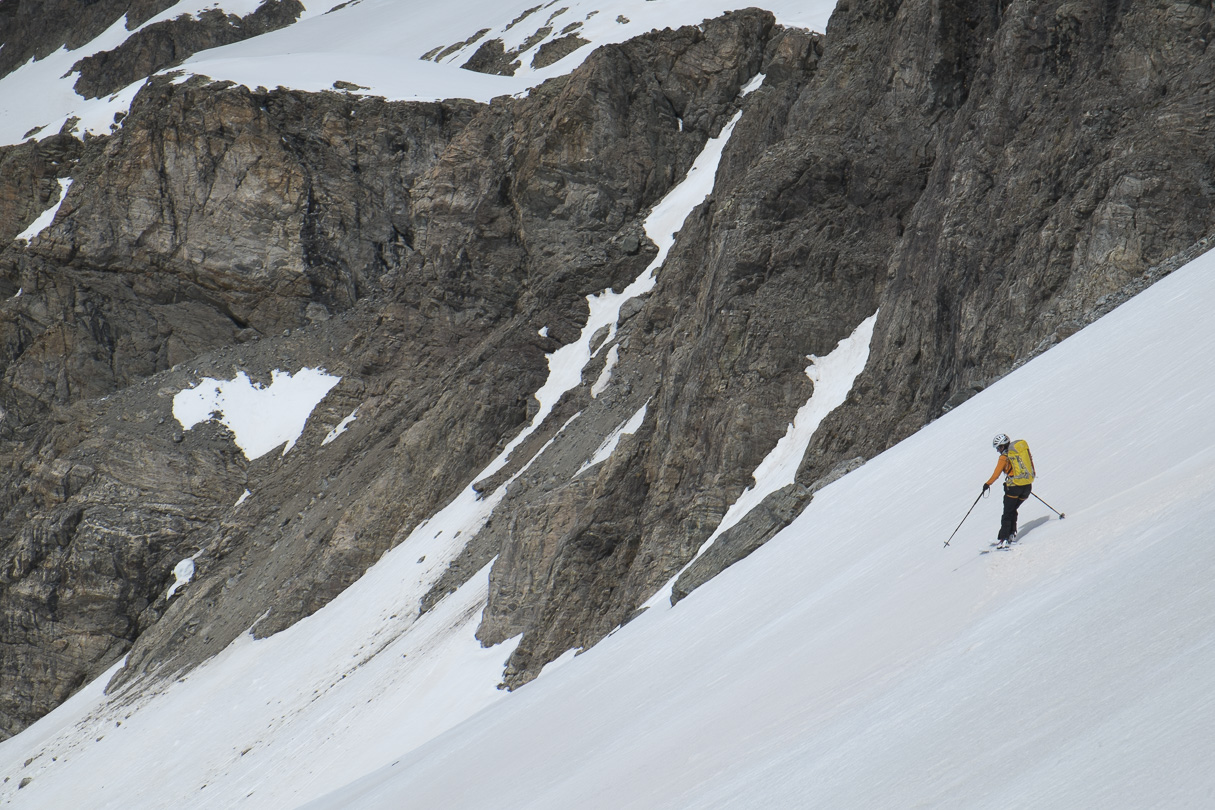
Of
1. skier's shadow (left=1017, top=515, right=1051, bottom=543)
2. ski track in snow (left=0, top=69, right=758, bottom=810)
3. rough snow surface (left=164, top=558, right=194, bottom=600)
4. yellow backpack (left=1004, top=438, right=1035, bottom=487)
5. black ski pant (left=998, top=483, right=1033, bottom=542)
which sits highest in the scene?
yellow backpack (left=1004, top=438, right=1035, bottom=487)

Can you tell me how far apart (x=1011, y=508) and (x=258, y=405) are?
41.7 metres

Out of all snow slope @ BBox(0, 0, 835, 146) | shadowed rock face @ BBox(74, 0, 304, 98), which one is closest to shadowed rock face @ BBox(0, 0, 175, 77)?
snow slope @ BBox(0, 0, 835, 146)

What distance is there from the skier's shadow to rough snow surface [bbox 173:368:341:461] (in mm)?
38442

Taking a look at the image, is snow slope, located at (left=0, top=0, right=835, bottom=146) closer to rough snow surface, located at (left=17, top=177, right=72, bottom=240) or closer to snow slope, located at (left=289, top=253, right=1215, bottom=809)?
rough snow surface, located at (left=17, top=177, right=72, bottom=240)

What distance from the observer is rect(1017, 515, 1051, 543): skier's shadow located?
10445mm

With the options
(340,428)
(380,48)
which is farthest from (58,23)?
(340,428)

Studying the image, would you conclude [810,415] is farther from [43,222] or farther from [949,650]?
[43,222]

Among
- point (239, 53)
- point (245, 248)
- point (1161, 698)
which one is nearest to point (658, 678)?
point (1161, 698)

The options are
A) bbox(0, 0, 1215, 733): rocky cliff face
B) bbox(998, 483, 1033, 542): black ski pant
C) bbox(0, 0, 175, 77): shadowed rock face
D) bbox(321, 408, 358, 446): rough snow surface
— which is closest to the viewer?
bbox(998, 483, 1033, 542): black ski pant

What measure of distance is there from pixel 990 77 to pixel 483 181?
27127 mm

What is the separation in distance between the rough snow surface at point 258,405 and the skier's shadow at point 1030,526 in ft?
126

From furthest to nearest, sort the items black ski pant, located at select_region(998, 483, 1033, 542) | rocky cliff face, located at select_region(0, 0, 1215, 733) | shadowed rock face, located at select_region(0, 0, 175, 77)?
shadowed rock face, located at select_region(0, 0, 175, 77) < rocky cliff face, located at select_region(0, 0, 1215, 733) < black ski pant, located at select_region(998, 483, 1033, 542)

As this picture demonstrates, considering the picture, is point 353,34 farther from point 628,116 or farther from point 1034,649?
point 1034,649

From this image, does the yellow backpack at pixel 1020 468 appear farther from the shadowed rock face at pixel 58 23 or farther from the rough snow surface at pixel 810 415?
the shadowed rock face at pixel 58 23
